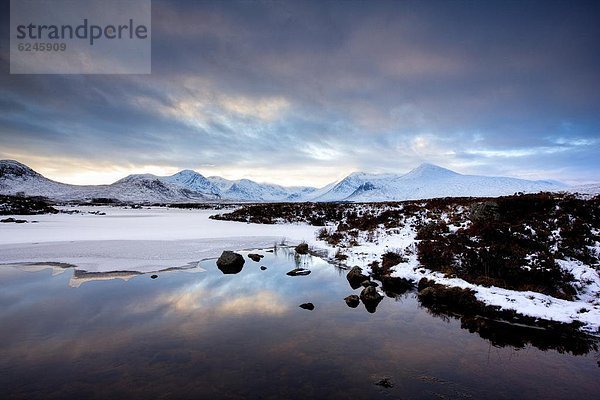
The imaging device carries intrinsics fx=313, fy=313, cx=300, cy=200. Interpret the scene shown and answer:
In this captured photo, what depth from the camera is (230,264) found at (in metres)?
15.6

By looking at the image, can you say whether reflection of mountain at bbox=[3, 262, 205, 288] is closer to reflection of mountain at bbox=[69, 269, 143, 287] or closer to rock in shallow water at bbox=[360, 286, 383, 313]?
reflection of mountain at bbox=[69, 269, 143, 287]

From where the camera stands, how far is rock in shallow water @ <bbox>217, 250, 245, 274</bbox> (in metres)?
15.4

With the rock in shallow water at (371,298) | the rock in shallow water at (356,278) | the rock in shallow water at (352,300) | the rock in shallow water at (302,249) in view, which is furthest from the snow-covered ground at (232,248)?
the rock in shallow water at (352,300)

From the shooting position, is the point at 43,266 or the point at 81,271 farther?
the point at 43,266

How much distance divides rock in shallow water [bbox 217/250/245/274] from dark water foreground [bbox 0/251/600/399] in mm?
3583

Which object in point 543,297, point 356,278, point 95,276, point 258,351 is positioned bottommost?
point 258,351

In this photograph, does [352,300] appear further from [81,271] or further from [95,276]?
[81,271]

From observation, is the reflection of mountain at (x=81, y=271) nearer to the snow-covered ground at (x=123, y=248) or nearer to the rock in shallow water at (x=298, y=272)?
the snow-covered ground at (x=123, y=248)

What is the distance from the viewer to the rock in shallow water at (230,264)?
15438mm

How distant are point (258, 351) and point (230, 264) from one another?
27.8 feet

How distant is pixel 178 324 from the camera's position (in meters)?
8.95

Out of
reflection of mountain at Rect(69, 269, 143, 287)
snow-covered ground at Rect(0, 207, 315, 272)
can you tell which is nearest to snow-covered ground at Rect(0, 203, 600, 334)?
snow-covered ground at Rect(0, 207, 315, 272)

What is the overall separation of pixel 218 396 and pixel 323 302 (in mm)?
5788

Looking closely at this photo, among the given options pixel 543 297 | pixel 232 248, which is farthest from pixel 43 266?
pixel 543 297
